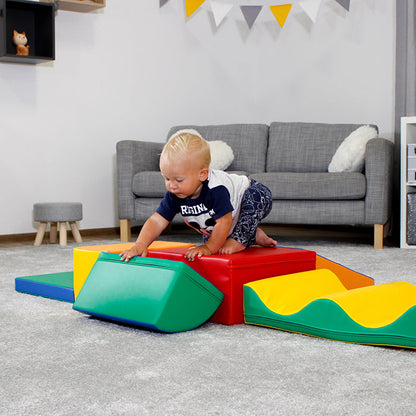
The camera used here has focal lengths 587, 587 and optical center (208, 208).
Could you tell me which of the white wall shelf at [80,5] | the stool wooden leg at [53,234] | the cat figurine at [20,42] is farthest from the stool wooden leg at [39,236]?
the white wall shelf at [80,5]

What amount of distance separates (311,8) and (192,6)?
0.90 m

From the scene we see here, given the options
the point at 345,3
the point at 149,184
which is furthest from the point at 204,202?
the point at 345,3

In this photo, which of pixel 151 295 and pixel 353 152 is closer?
pixel 151 295

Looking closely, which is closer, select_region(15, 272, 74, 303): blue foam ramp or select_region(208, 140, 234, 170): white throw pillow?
select_region(15, 272, 74, 303): blue foam ramp

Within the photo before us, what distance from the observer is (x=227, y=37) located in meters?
4.69

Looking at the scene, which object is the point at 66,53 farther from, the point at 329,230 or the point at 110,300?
the point at 110,300

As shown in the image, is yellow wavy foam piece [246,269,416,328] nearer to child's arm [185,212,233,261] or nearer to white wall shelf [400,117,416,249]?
child's arm [185,212,233,261]

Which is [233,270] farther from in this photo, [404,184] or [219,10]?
[219,10]

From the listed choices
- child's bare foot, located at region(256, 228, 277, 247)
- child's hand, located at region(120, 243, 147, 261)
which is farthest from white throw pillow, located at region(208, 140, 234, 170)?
child's hand, located at region(120, 243, 147, 261)

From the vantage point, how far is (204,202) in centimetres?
170

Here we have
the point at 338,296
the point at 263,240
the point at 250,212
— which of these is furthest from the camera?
the point at 263,240

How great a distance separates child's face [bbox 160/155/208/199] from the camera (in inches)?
62.9

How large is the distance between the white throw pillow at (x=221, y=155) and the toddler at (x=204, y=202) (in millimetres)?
1886

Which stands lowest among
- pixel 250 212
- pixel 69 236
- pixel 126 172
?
pixel 69 236
